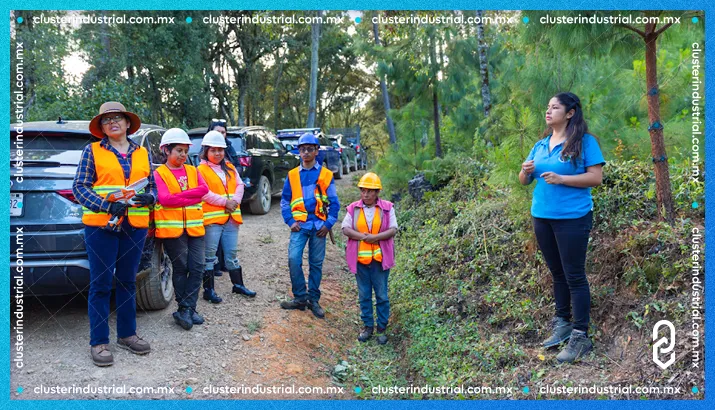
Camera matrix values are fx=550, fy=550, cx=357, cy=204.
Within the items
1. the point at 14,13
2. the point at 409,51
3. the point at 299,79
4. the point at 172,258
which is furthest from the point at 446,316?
the point at 299,79

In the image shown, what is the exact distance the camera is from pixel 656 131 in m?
4.23

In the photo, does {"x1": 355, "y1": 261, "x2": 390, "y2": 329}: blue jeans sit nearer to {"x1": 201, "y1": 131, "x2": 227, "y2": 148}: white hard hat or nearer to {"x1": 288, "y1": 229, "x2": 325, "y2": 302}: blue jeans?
{"x1": 288, "y1": 229, "x2": 325, "y2": 302}: blue jeans

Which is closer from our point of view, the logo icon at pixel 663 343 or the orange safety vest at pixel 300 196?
the logo icon at pixel 663 343

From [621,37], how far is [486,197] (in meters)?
3.20

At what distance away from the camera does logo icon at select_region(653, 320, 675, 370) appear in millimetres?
3424

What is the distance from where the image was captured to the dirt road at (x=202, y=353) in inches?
144

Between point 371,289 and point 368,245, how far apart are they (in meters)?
0.45

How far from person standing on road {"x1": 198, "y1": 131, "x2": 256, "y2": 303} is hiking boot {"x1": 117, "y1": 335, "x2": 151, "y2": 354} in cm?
117

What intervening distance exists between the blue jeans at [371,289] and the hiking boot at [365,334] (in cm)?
4

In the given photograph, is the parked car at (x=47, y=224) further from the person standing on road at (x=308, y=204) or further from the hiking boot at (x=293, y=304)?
the hiking boot at (x=293, y=304)

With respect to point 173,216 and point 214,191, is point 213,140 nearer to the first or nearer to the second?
point 214,191

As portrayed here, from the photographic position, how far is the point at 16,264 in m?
3.79

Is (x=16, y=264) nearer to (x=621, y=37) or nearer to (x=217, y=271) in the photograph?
(x=217, y=271)

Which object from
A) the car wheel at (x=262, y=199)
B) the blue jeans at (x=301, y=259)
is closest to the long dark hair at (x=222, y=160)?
the blue jeans at (x=301, y=259)
